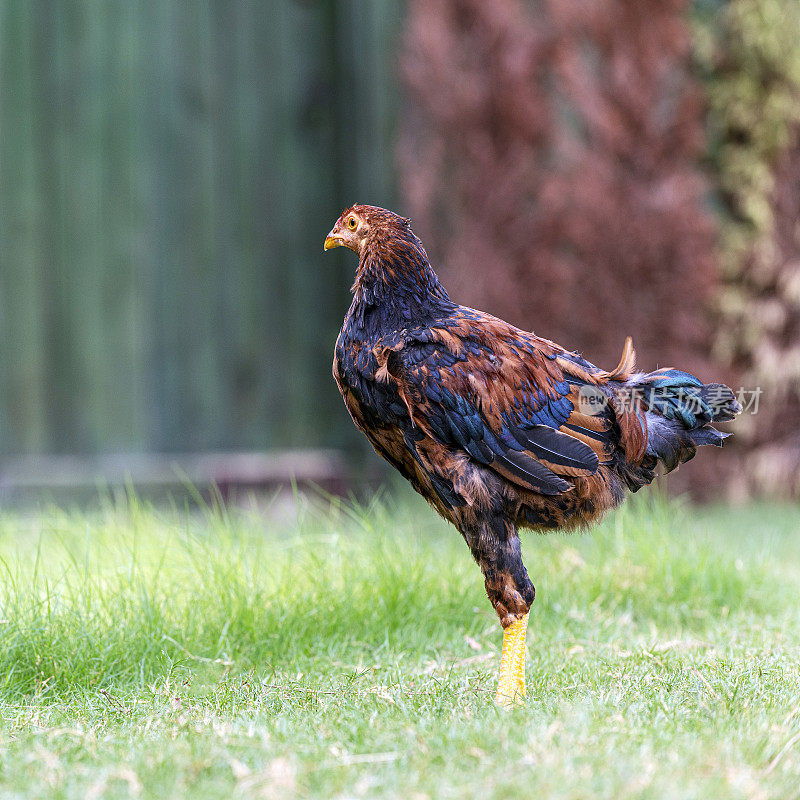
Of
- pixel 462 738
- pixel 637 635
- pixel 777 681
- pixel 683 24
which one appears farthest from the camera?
pixel 683 24

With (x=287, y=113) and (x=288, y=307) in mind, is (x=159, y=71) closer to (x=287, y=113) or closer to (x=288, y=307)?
(x=287, y=113)

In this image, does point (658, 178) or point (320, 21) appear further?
point (320, 21)

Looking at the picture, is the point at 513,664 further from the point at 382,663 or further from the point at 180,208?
the point at 180,208

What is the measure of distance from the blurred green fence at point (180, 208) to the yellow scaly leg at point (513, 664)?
3.43m

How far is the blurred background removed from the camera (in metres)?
5.42

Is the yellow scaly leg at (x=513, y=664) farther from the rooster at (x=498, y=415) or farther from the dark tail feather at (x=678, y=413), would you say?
the dark tail feather at (x=678, y=413)

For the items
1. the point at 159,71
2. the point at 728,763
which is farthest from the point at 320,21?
the point at 728,763

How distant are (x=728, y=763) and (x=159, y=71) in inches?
200

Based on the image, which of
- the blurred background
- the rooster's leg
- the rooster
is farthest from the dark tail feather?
the blurred background

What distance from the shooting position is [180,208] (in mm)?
5715

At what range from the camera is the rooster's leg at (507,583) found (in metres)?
2.51

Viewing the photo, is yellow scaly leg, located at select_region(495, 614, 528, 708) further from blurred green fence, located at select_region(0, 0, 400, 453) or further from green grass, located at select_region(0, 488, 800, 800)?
blurred green fence, located at select_region(0, 0, 400, 453)

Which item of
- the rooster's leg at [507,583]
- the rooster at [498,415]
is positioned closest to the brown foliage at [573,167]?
the rooster at [498,415]

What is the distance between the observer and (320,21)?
585 cm
